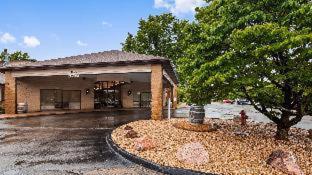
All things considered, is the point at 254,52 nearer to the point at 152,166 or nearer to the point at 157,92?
the point at 152,166

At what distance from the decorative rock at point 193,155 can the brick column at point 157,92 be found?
10.2 meters

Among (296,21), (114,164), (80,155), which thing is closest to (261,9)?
(296,21)

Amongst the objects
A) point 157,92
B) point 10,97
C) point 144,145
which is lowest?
point 144,145

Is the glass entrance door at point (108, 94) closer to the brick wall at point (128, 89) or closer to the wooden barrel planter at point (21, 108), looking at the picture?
the brick wall at point (128, 89)

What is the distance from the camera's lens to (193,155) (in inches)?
368

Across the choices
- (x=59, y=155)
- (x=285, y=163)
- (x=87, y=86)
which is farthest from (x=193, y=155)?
(x=87, y=86)

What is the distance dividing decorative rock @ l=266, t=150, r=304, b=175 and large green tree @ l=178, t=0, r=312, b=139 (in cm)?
248

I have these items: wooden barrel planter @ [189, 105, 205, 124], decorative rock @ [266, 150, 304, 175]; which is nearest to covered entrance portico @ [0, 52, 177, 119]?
wooden barrel planter @ [189, 105, 205, 124]

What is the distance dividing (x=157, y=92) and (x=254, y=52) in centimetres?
1124

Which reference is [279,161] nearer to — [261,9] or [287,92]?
[287,92]

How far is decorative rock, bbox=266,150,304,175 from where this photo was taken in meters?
8.36

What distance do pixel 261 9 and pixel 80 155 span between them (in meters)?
7.59

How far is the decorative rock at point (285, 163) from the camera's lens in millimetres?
8361

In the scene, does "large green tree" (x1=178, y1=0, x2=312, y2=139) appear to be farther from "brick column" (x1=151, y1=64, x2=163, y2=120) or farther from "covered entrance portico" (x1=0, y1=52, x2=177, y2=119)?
Answer: "covered entrance portico" (x1=0, y1=52, x2=177, y2=119)
